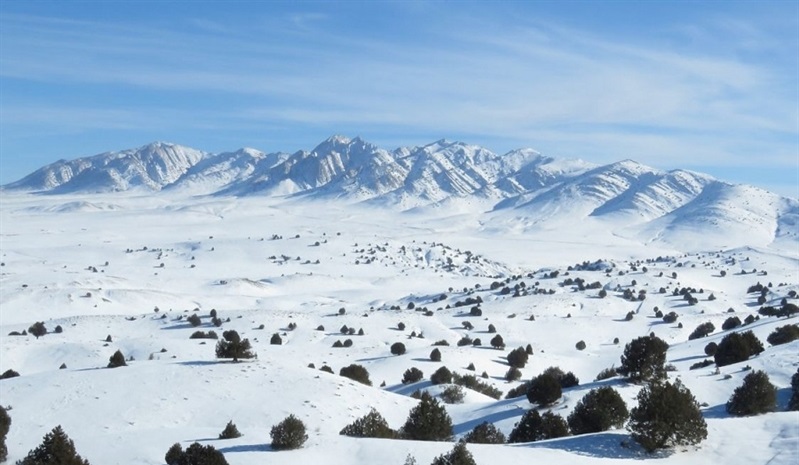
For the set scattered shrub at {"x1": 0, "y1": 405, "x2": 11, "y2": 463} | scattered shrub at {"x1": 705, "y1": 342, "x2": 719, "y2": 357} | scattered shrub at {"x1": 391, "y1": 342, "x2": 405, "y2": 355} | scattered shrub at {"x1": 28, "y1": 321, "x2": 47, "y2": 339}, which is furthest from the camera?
scattered shrub at {"x1": 28, "y1": 321, "x2": 47, "y2": 339}

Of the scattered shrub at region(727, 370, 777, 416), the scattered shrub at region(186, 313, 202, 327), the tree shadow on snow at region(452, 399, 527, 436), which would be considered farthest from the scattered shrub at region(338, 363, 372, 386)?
the scattered shrub at region(186, 313, 202, 327)

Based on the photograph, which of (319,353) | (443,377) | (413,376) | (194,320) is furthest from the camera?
(194,320)

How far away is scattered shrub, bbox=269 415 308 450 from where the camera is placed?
779 inches

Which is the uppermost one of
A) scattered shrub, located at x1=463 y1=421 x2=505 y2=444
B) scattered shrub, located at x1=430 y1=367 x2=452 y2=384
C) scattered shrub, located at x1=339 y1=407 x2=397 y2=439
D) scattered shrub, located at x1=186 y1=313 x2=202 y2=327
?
scattered shrub, located at x1=339 y1=407 x2=397 y2=439

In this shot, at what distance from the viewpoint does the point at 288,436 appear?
64.9 feet

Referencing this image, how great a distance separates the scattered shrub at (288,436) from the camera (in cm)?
1980

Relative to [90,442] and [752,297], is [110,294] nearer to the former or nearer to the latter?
[90,442]

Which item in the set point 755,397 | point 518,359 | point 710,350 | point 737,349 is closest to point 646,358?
point 755,397

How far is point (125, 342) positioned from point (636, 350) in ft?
129

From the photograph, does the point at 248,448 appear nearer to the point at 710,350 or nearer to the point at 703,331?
the point at 710,350

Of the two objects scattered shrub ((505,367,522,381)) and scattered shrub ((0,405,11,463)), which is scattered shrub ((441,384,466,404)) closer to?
scattered shrub ((505,367,522,381))

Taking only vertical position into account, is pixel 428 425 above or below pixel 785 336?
above

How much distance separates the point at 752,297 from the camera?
10000 centimetres

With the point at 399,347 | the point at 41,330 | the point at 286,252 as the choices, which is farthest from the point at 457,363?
the point at 286,252
